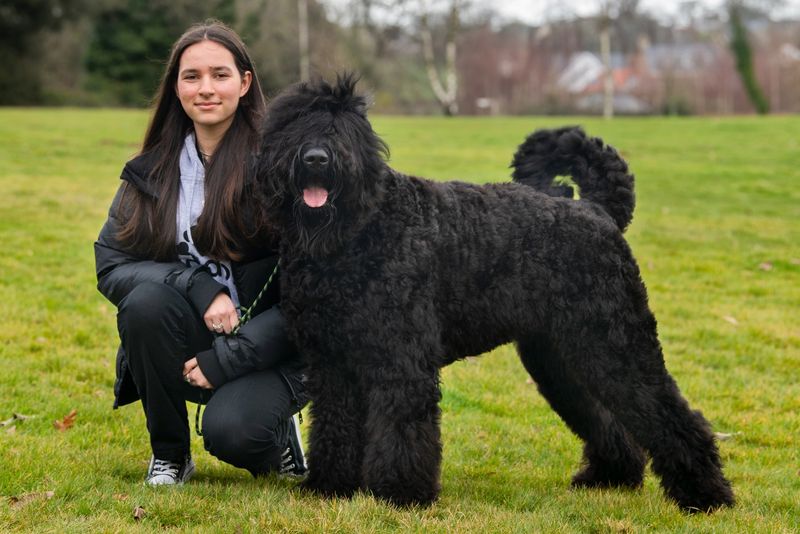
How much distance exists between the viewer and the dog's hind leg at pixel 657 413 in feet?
13.1

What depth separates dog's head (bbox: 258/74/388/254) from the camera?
341 centimetres

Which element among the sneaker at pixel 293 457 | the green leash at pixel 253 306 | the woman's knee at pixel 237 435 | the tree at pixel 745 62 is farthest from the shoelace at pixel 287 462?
the tree at pixel 745 62

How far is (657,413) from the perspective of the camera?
4.04 m

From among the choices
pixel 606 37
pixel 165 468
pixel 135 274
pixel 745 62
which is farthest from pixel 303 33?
pixel 165 468

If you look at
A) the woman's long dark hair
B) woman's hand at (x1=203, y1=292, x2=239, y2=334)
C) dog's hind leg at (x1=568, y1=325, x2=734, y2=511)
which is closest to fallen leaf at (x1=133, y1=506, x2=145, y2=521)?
woman's hand at (x1=203, y1=292, x2=239, y2=334)

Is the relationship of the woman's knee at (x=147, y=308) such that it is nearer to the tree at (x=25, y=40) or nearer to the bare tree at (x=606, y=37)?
the bare tree at (x=606, y=37)

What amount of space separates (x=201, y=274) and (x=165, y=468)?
38.3 inches

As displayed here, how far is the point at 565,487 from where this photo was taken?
446 centimetres

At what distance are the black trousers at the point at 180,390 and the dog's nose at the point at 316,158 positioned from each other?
110cm

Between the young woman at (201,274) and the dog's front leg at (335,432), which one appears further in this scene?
the young woman at (201,274)

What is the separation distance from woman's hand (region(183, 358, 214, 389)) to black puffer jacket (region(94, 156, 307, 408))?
3 cm

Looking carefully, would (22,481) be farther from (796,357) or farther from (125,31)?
(125,31)

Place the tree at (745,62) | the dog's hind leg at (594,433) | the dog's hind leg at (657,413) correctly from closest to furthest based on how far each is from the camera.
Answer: the dog's hind leg at (657,413), the dog's hind leg at (594,433), the tree at (745,62)

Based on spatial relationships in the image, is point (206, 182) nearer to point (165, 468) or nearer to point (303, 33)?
point (165, 468)
